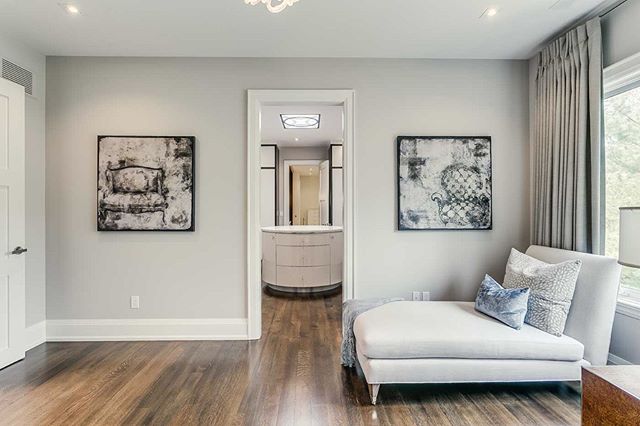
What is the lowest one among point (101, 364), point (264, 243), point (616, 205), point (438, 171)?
point (101, 364)

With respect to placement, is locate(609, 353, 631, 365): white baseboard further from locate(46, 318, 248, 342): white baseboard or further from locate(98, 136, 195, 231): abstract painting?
locate(98, 136, 195, 231): abstract painting

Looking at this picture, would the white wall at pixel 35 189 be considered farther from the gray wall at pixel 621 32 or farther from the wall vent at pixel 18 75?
the gray wall at pixel 621 32

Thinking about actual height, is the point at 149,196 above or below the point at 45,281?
above

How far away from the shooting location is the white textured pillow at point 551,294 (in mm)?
2324

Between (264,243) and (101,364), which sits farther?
(264,243)

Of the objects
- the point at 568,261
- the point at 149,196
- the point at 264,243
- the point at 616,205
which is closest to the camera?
the point at 568,261

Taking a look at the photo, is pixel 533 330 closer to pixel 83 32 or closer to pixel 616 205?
pixel 616 205

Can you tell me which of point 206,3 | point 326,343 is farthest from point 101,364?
point 206,3

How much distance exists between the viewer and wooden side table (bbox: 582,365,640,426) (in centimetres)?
122

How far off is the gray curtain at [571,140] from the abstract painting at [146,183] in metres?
3.21

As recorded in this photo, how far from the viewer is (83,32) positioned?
9.36 feet

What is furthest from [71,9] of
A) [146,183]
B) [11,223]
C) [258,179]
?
[258,179]

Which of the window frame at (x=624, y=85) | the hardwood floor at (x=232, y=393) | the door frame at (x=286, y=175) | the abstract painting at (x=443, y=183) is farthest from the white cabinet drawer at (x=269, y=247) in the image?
the window frame at (x=624, y=85)

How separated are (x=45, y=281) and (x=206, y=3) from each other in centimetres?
290
